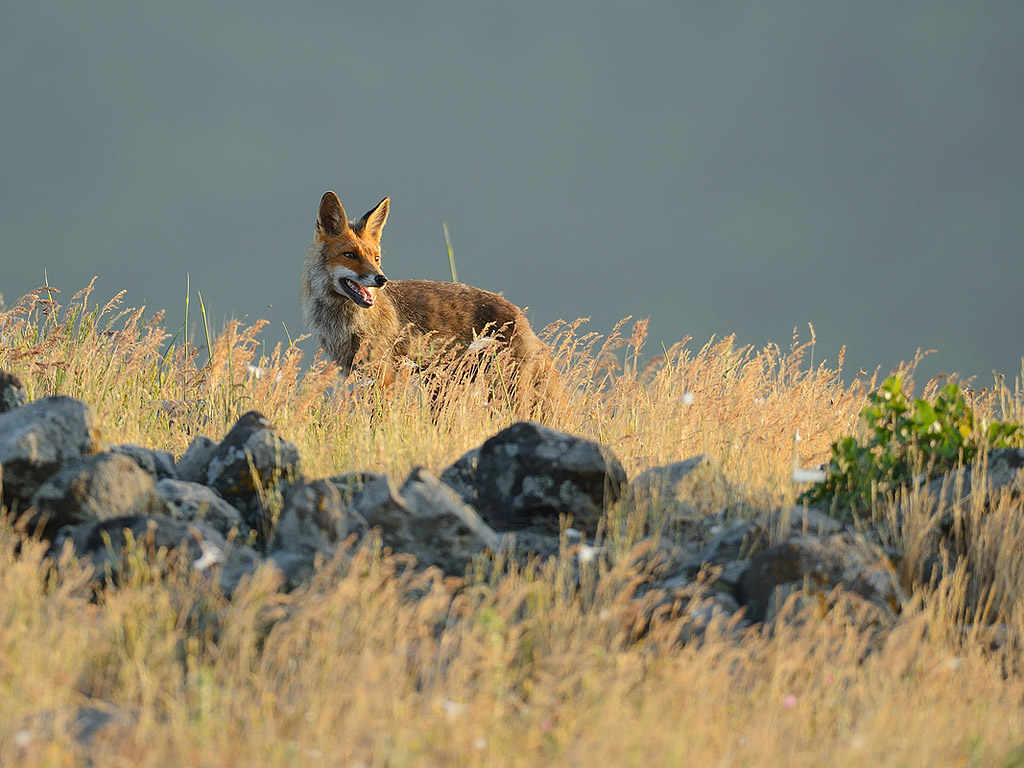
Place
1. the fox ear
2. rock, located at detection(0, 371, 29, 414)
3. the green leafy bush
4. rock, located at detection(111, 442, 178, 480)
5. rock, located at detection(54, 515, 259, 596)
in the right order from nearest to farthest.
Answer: rock, located at detection(54, 515, 259, 596), rock, located at detection(111, 442, 178, 480), the green leafy bush, rock, located at detection(0, 371, 29, 414), the fox ear

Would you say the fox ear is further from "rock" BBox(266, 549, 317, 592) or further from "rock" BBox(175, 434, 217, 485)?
"rock" BBox(266, 549, 317, 592)

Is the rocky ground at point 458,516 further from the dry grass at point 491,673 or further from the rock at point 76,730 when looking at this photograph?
the rock at point 76,730

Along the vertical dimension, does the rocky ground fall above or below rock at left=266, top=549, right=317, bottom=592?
above

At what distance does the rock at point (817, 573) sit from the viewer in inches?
187

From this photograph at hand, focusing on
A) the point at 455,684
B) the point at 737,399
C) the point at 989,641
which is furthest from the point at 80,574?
the point at 737,399

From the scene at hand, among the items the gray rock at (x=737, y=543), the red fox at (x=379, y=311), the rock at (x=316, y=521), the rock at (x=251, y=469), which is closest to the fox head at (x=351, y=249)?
the red fox at (x=379, y=311)

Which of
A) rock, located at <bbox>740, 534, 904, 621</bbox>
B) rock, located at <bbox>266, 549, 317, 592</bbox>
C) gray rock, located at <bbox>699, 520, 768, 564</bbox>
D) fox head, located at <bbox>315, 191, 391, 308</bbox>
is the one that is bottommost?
rock, located at <bbox>266, 549, 317, 592</bbox>

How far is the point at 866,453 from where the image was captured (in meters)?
6.36

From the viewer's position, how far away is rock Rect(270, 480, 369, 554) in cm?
480

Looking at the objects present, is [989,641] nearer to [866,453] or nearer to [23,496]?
[866,453]

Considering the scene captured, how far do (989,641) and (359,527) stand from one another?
3.07 metres

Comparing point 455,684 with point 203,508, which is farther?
point 203,508

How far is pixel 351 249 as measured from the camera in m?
11.0

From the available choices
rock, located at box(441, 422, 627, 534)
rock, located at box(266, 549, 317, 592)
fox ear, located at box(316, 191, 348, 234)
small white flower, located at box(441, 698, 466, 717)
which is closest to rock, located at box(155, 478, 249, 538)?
rock, located at box(266, 549, 317, 592)
